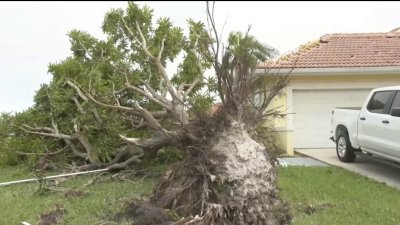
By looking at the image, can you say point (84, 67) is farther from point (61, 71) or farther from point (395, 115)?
point (395, 115)

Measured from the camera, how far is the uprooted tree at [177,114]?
6.31m

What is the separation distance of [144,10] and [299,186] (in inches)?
223

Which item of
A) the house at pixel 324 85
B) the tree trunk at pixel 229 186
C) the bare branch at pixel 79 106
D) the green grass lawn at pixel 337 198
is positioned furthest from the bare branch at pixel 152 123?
the house at pixel 324 85

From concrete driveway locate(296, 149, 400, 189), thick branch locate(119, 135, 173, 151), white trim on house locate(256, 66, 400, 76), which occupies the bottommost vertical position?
concrete driveway locate(296, 149, 400, 189)

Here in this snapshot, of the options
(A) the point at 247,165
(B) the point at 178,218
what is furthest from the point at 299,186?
(B) the point at 178,218

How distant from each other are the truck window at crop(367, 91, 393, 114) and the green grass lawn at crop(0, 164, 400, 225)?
150 cm

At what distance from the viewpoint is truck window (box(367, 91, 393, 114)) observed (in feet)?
33.5

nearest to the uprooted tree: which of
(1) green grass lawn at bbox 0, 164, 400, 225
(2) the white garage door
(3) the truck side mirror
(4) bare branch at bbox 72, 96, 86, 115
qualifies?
(4) bare branch at bbox 72, 96, 86, 115

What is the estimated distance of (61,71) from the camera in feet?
36.8

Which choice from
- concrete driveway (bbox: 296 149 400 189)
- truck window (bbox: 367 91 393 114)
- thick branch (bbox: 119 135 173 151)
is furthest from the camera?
truck window (bbox: 367 91 393 114)

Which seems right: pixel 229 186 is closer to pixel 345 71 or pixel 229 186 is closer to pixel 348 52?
pixel 345 71

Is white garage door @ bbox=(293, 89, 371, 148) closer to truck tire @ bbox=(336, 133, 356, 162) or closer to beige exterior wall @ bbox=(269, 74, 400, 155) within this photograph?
beige exterior wall @ bbox=(269, 74, 400, 155)

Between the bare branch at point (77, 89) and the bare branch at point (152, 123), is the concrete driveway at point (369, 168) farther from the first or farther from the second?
the bare branch at point (77, 89)

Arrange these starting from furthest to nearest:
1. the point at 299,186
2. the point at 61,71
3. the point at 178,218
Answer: the point at 61,71
the point at 299,186
the point at 178,218
